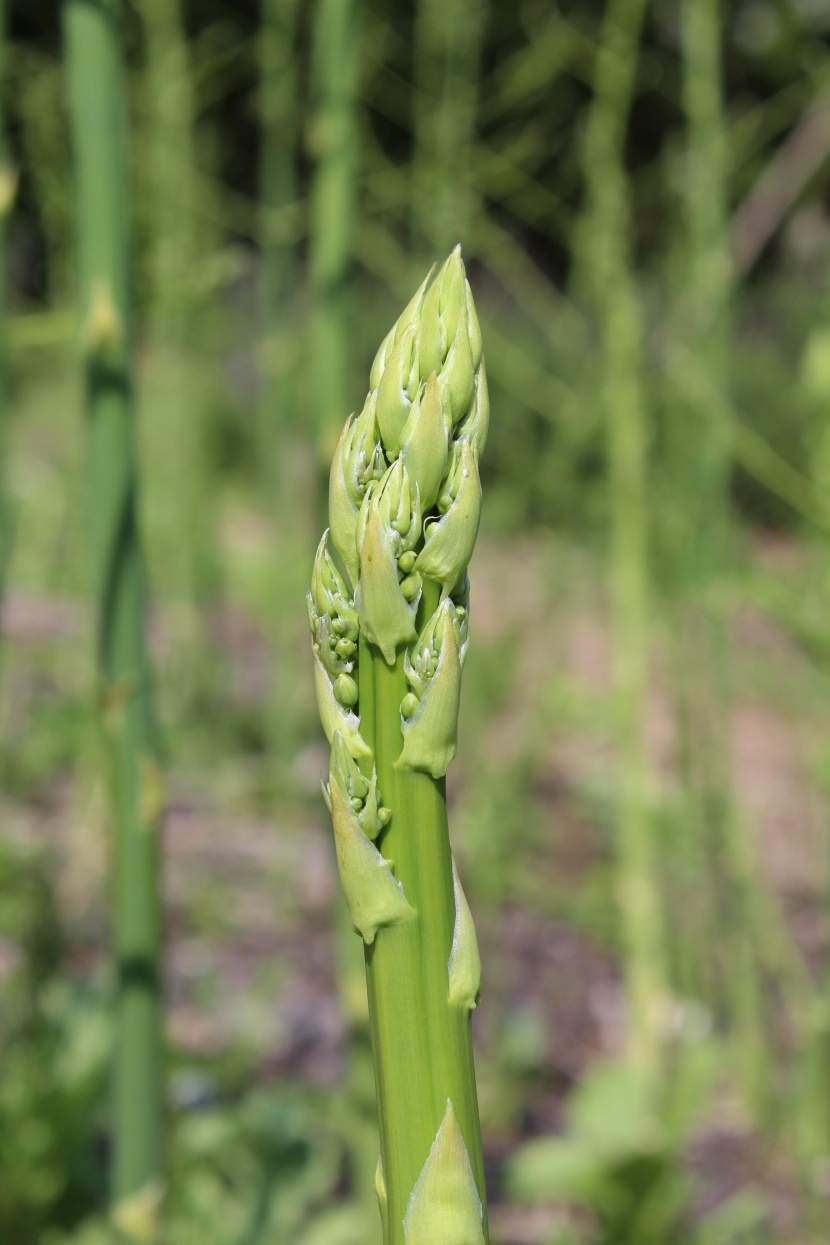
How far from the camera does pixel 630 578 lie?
1326 millimetres

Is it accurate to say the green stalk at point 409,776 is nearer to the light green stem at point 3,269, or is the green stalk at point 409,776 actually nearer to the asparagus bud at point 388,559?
the asparagus bud at point 388,559

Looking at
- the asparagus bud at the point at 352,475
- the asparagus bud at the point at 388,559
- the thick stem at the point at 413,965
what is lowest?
the thick stem at the point at 413,965

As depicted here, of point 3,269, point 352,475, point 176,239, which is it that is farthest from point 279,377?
point 352,475

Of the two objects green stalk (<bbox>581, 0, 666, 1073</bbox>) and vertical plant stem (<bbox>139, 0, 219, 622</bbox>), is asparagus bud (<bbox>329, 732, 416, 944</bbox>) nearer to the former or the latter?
green stalk (<bbox>581, 0, 666, 1073</bbox>)

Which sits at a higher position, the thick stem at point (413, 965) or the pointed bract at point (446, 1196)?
the thick stem at point (413, 965)

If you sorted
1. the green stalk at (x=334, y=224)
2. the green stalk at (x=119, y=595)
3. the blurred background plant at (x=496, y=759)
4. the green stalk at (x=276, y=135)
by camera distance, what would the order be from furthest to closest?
the green stalk at (x=276, y=135)
the blurred background plant at (x=496, y=759)
the green stalk at (x=334, y=224)
the green stalk at (x=119, y=595)

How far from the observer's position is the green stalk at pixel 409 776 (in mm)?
322

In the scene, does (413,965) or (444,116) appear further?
(444,116)

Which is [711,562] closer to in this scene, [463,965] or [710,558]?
[710,558]

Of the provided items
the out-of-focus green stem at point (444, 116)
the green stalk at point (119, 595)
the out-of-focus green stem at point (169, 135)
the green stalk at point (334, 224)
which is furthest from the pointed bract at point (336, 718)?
the out-of-focus green stem at point (169, 135)

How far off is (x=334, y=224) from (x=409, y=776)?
0.67 meters

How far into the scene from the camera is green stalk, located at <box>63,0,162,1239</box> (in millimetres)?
635

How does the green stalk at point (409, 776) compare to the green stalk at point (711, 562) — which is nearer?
the green stalk at point (409, 776)

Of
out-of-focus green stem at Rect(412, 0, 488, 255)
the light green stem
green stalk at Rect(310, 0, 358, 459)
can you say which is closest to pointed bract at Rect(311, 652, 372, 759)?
green stalk at Rect(310, 0, 358, 459)
